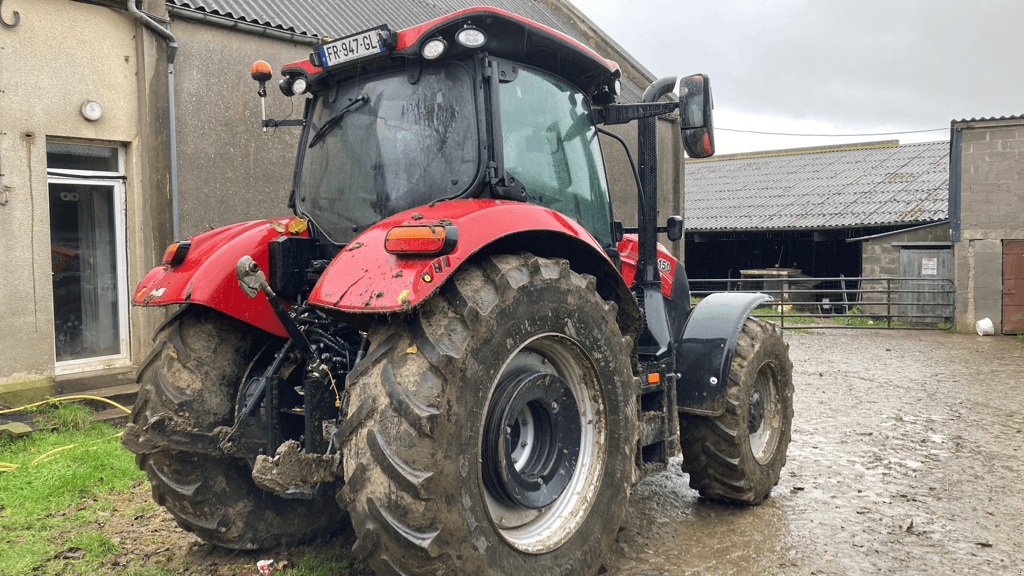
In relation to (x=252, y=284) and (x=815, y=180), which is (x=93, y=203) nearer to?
(x=252, y=284)

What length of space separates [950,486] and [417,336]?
13.5 ft

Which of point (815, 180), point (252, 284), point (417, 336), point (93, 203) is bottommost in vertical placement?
point (417, 336)

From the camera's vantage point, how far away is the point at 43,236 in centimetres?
697

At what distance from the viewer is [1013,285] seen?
15805 millimetres

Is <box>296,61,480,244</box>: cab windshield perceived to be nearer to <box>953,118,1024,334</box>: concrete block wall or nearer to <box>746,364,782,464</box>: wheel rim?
<box>746,364,782,464</box>: wheel rim

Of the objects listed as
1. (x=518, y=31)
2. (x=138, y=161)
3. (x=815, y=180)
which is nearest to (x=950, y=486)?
(x=518, y=31)

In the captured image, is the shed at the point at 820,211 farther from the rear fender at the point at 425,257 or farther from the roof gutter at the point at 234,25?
the rear fender at the point at 425,257

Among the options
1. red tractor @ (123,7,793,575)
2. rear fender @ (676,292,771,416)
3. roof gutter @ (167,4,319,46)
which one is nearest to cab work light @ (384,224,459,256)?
red tractor @ (123,7,793,575)

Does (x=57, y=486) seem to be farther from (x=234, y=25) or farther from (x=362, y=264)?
(x=234, y=25)

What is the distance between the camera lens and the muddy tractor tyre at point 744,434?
4.21m

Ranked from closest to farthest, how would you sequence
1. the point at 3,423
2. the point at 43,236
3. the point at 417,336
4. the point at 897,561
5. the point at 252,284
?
the point at 417,336 < the point at 252,284 < the point at 897,561 < the point at 3,423 < the point at 43,236

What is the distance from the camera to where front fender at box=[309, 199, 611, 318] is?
8.07 ft

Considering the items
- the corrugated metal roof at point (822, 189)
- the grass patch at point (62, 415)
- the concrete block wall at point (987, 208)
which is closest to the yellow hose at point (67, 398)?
the grass patch at point (62, 415)

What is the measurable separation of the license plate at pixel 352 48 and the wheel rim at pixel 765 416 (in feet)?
9.48
